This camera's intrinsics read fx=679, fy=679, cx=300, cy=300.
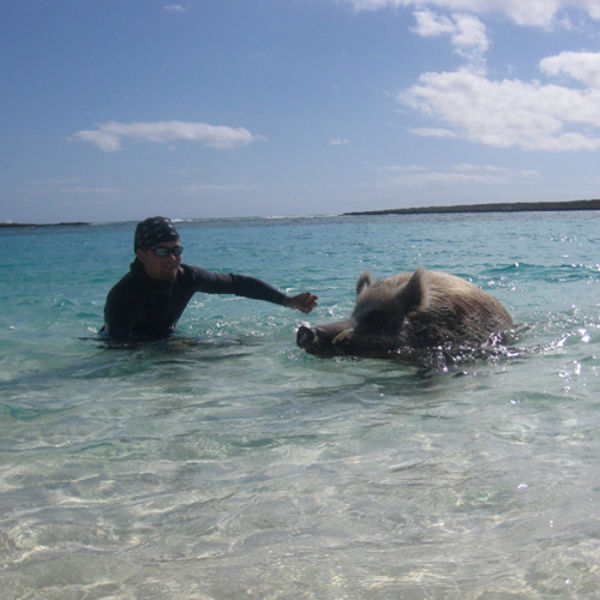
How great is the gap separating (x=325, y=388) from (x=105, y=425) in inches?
69.4

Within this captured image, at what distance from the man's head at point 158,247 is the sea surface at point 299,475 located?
89 cm

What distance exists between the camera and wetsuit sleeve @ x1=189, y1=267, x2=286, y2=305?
782cm

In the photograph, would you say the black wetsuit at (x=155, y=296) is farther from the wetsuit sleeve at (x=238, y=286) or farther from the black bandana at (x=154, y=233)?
the black bandana at (x=154, y=233)

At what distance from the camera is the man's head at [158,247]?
711 centimetres

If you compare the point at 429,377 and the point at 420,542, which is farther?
the point at 429,377

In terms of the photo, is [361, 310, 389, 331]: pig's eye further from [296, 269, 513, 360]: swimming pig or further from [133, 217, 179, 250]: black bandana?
[133, 217, 179, 250]: black bandana

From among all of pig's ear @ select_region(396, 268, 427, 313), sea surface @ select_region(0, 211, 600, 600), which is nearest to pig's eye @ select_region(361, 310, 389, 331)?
pig's ear @ select_region(396, 268, 427, 313)

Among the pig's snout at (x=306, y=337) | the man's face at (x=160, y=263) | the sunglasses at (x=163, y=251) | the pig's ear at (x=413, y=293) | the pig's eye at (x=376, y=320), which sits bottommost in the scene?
the pig's snout at (x=306, y=337)

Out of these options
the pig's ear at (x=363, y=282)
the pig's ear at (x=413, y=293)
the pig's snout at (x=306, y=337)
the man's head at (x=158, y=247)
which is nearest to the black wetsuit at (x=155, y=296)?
the man's head at (x=158, y=247)

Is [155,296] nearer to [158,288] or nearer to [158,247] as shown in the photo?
[158,288]

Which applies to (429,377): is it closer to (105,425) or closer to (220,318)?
(105,425)

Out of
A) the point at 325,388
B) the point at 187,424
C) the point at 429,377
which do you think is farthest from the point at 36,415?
the point at 429,377

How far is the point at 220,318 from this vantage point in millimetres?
10336

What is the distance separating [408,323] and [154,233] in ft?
9.13
